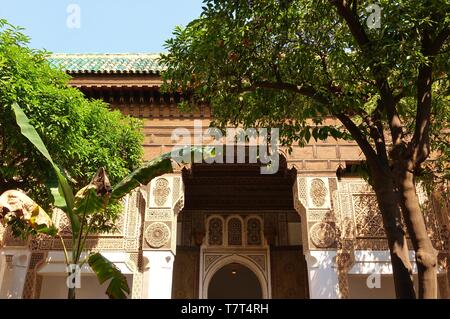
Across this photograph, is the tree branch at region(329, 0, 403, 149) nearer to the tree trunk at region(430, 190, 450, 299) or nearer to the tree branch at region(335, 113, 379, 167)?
the tree branch at region(335, 113, 379, 167)

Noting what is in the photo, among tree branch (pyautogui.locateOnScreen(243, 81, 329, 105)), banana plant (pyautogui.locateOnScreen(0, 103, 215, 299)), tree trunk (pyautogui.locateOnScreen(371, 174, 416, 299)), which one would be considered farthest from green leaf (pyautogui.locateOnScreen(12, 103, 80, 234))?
tree trunk (pyautogui.locateOnScreen(371, 174, 416, 299))

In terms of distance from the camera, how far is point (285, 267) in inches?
448

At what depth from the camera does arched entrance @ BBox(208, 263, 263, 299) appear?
13.1 m

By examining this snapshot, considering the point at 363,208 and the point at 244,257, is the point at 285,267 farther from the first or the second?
the point at 363,208

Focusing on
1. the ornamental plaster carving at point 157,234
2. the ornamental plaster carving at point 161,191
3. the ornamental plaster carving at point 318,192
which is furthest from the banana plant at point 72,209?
the ornamental plaster carving at point 318,192

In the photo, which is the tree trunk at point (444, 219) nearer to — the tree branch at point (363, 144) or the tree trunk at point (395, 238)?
the tree branch at point (363, 144)

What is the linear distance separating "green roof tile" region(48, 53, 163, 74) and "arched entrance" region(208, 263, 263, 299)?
6208 millimetres

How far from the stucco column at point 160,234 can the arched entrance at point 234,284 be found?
4269mm

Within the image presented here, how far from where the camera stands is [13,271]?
905 centimetres

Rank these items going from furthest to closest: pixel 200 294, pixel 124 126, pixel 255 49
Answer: pixel 200 294
pixel 124 126
pixel 255 49

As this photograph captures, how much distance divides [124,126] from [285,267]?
19.2 ft

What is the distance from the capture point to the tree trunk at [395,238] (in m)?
3.45

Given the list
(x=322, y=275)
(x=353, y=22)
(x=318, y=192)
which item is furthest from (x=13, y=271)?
(x=353, y=22)
